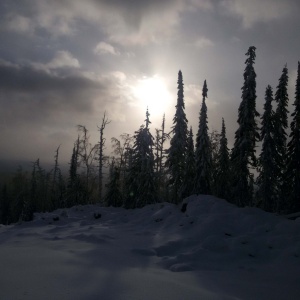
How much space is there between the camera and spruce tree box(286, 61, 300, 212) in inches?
1099

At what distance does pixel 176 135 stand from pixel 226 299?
86.4ft

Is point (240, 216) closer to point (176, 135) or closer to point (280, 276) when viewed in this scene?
point (280, 276)

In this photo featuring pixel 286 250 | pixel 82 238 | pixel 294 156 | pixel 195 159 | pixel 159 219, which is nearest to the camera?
pixel 286 250

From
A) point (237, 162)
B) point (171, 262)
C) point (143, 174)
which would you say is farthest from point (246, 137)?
point (171, 262)

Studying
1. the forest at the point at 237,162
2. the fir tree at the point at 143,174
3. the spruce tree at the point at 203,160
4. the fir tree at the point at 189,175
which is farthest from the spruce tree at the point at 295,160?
the fir tree at the point at 143,174

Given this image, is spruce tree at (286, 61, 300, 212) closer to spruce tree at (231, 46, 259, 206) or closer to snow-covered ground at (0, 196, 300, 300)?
spruce tree at (231, 46, 259, 206)

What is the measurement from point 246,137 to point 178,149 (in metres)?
7.29

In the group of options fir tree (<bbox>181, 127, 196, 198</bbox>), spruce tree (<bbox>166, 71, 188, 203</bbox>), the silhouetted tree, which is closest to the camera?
spruce tree (<bbox>166, 71, 188, 203</bbox>)

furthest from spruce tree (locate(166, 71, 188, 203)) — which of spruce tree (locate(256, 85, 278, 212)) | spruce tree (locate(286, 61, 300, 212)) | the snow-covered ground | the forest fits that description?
the snow-covered ground

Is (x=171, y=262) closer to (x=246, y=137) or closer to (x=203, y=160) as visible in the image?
(x=246, y=137)

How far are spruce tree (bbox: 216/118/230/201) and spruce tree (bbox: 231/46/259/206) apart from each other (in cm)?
842

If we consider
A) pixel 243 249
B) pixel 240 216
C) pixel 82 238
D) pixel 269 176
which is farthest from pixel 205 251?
pixel 269 176

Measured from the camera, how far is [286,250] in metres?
8.56

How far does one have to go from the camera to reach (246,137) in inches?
1085
